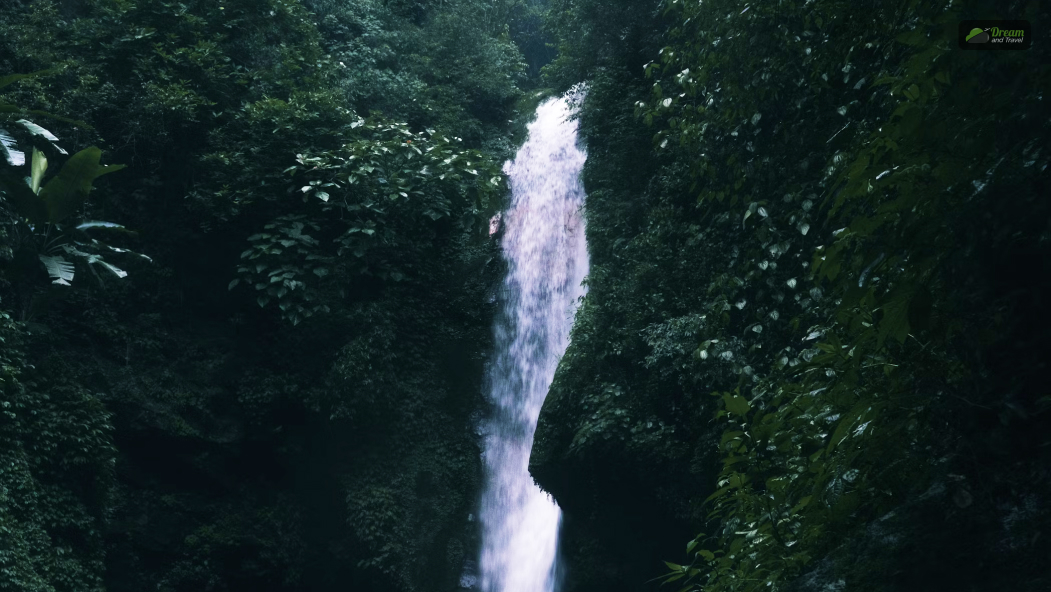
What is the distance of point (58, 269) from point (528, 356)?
Answer: 6.03 metres

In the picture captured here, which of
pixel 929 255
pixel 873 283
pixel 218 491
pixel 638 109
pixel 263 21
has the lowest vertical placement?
pixel 929 255

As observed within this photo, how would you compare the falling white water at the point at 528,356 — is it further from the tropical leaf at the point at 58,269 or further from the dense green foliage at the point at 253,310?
the tropical leaf at the point at 58,269

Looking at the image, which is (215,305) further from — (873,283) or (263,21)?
(873,283)

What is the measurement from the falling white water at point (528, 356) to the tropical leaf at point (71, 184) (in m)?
5.74

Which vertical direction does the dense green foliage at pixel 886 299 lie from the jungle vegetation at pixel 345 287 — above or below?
below

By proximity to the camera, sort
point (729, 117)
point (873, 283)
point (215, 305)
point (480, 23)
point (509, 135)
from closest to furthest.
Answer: point (873, 283) < point (729, 117) < point (215, 305) < point (509, 135) < point (480, 23)

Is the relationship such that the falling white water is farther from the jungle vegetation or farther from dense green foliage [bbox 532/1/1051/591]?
dense green foliage [bbox 532/1/1051/591]

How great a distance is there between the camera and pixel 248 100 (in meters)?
11.5

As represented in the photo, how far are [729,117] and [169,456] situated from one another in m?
8.39

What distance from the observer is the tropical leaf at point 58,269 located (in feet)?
27.5

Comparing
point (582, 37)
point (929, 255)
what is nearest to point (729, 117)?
point (929, 255)

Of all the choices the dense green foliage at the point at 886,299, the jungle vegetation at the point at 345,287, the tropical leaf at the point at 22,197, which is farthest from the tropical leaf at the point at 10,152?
the dense green foliage at the point at 886,299

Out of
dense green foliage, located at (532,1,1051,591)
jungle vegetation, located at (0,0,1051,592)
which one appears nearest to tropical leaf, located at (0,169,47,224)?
jungle vegetation, located at (0,0,1051,592)

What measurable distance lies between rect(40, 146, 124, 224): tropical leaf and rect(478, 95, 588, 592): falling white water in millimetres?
5742
